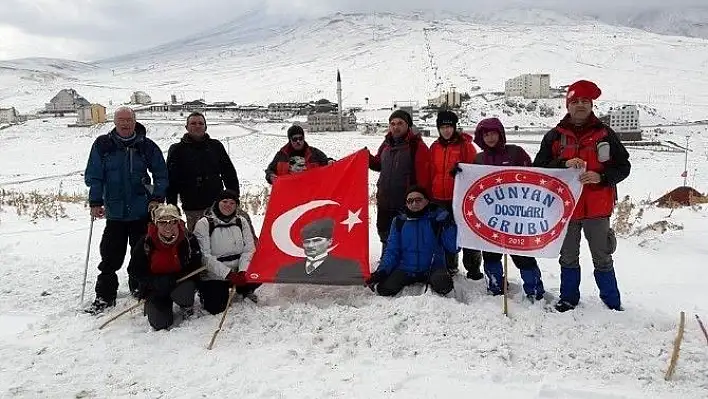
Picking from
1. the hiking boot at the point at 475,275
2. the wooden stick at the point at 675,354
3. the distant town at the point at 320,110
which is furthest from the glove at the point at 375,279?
the distant town at the point at 320,110

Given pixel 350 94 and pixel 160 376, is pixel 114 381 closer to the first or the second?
pixel 160 376

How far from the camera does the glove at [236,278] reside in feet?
18.3

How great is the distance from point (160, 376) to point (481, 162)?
11.8ft

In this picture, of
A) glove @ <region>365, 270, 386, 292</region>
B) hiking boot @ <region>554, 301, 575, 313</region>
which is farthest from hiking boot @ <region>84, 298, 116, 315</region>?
hiking boot @ <region>554, 301, 575, 313</region>

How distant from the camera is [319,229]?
19.6ft

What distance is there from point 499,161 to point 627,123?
181 ft

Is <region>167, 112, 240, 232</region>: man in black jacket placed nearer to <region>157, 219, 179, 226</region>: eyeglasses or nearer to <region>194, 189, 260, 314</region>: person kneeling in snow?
<region>194, 189, 260, 314</region>: person kneeling in snow

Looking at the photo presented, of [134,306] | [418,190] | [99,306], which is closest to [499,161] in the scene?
[418,190]

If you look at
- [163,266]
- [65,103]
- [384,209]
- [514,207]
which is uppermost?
[65,103]

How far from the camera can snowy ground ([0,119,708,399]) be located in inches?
158

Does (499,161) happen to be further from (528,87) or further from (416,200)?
(528,87)

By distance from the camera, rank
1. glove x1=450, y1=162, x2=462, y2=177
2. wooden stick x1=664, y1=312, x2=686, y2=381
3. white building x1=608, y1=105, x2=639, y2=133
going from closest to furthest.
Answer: wooden stick x1=664, y1=312, x2=686, y2=381 < glove x1=450, y1=162, x2=462, y2=177 < white building x1=608, y1=105, x2=639, y2=133

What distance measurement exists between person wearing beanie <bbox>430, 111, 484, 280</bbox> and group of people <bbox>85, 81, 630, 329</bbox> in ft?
0.04

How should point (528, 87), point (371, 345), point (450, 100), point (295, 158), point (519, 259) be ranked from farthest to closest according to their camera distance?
point (528, 87) → point (450, 100) → point (295, 158) → point (519, 259) → point (371, 345)
